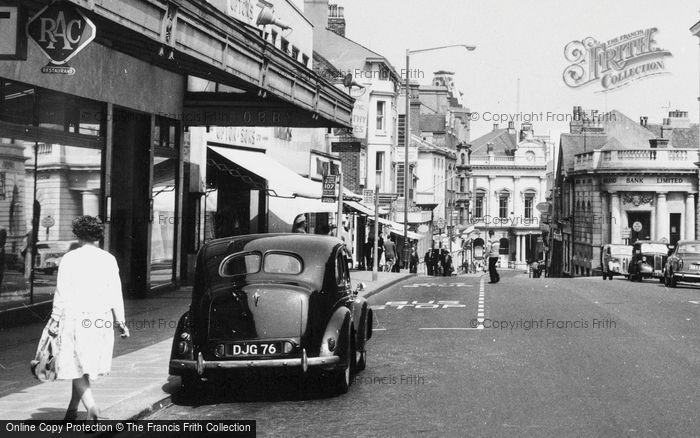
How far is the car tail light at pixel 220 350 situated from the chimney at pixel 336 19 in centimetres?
5661

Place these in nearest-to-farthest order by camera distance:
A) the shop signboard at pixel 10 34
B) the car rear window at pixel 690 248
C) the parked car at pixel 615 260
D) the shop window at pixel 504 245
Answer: the shop signboard at pixel 10 34 → the car rear window at pixel 690 248 → the parked car at pixel 615 260 → the shop window at pixel 504 245

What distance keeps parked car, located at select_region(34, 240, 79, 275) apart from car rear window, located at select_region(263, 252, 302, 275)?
579 centimetres

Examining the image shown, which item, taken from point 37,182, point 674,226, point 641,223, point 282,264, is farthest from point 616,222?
point 282,264

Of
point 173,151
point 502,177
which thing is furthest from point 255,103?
point 502,177

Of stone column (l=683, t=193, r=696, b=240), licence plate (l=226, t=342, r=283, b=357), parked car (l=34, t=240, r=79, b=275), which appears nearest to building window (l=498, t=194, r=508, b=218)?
stone column (l=683, t=193, r=696, b=240)

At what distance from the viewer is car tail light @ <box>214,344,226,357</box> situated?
10.1 meters

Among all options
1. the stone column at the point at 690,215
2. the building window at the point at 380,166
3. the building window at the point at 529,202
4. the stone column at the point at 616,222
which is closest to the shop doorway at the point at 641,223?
the stone column at the point at 616,222

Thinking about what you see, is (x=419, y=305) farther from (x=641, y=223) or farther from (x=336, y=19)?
(x=641, y=223)

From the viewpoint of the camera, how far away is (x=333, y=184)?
2753 centimetres

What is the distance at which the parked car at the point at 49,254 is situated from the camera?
1598 cm

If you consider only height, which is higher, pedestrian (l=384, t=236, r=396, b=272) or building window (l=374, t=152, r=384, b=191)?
building window (l=374, t=152, r=384, b=191)

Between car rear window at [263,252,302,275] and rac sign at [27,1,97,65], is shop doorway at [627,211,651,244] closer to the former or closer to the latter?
car rear window at [263,252,302,275]

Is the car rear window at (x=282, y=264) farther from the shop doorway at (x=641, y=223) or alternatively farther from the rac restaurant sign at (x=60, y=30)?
the shop doorway at (x=641, y=223)

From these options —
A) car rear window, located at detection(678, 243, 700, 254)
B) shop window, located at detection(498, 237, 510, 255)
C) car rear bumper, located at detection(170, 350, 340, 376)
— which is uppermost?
car rear window, located at detection(678, 243, 700, 254)
